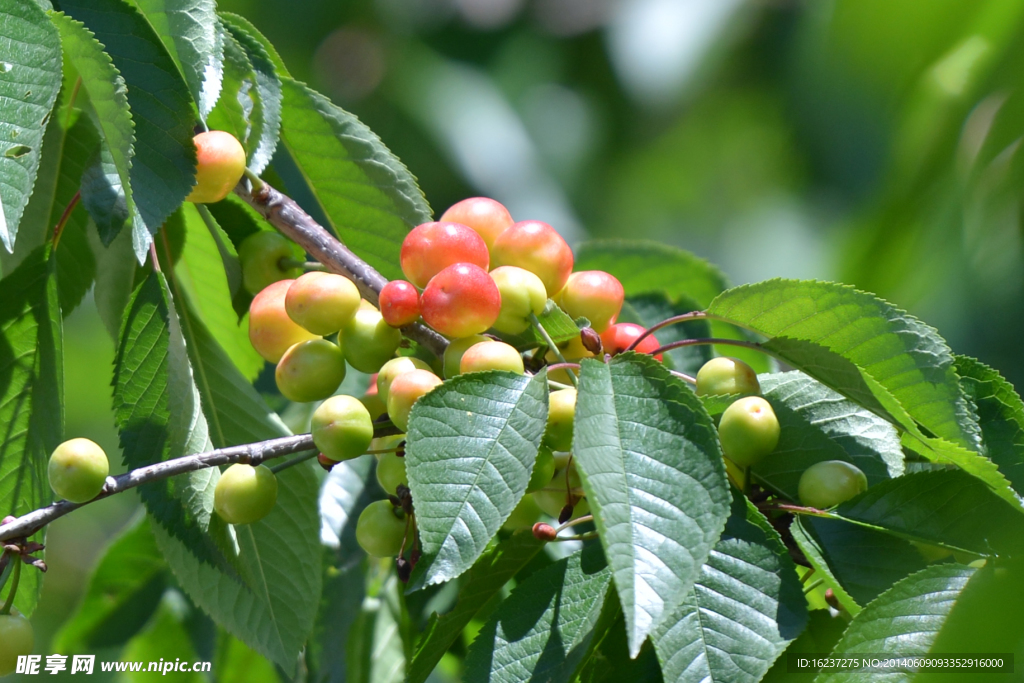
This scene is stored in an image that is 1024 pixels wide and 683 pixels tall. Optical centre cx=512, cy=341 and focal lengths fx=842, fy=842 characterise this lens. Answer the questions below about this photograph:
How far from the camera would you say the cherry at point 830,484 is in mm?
622

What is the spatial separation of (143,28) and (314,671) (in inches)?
31.1

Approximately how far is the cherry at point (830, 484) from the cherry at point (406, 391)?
0.29 meters

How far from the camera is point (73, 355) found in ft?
10.0

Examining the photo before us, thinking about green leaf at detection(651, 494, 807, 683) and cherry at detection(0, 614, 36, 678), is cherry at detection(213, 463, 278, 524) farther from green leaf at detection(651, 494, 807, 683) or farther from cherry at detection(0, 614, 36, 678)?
green leaf at detection(651, 494, 807, 683)

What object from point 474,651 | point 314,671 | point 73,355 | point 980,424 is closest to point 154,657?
point 314,671

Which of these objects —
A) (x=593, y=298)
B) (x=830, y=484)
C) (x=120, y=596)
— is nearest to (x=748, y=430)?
(x=830, y=484)

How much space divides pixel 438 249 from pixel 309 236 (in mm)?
163

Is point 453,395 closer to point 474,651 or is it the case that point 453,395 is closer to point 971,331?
point 474,651

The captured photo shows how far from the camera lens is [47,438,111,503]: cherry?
0.58 m

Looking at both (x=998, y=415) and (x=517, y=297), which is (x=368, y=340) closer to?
(x=517, y=297)

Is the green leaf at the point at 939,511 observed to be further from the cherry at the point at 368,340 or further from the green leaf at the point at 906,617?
the cherry at the point at 368,340

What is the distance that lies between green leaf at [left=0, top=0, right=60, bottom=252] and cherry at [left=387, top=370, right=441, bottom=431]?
0.92 ft

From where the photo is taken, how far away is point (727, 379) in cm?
69

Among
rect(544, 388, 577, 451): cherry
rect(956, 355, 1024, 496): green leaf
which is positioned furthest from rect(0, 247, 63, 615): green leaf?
rect(956, 355, 1024, 496): green leaf
